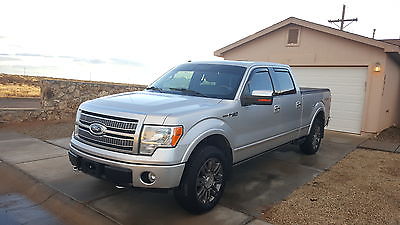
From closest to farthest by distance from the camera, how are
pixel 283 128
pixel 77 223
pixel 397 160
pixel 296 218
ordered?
pixel 77 223 < pixel 296 218 < pixel 283 128 < pixel 397 160

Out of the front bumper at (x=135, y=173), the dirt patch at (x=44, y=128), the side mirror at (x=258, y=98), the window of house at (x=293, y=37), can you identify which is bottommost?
the dirt patch at (x=44, y=128)

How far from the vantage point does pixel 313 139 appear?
23.3 ft

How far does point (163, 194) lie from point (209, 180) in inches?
38.4

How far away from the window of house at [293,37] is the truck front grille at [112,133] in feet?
31.1

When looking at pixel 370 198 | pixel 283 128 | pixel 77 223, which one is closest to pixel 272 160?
pixel 283 128

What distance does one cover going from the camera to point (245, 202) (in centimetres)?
429

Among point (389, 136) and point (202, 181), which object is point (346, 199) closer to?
point (202, 181)

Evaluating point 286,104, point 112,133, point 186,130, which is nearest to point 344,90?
point 286,104

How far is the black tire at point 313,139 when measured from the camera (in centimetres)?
702

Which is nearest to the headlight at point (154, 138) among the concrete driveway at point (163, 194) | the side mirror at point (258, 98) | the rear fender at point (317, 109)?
the concrete driveway at point (163, 194)

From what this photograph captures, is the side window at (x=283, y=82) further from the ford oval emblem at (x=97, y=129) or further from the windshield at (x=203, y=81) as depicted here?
the ford oval emblem at (x=97, y=129)

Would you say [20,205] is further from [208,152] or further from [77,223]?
[208,152]

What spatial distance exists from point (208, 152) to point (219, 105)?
68cm

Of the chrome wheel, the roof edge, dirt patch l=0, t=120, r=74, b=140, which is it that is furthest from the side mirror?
the roof edge
